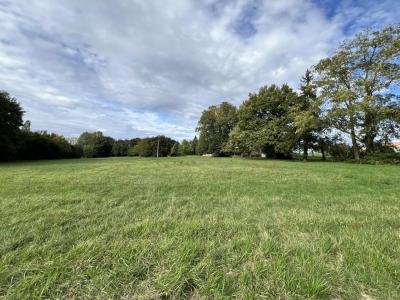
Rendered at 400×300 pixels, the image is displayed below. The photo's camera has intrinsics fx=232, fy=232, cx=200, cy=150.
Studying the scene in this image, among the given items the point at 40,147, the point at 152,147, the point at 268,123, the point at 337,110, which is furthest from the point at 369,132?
the point at 152,147

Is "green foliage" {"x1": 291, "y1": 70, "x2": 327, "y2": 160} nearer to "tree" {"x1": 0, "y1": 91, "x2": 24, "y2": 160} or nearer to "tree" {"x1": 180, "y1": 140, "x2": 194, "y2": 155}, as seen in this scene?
"tree" {"x1": 0, "y1": 91, "x2": 24, "y2": 160}

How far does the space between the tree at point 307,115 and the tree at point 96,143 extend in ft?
175

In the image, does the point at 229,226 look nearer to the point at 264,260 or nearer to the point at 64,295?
the point at 264,260

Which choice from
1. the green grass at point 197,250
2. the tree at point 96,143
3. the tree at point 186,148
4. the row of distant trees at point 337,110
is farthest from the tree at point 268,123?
the tree at point 96,143

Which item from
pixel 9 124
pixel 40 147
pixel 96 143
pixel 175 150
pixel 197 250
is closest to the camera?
pixel 197 250

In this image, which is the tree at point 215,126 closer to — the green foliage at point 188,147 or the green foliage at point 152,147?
the green foliage at point 188,147

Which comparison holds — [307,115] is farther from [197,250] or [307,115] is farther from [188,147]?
[188,147]

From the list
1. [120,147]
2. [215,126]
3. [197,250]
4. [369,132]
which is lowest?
[197,250]

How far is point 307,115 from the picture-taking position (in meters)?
21.1

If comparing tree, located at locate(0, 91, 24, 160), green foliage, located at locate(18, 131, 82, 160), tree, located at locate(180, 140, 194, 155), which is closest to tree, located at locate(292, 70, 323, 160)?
tree, located at locate(0, 91, 24, 160)

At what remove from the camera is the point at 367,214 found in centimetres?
402

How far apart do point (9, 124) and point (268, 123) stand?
3092cm

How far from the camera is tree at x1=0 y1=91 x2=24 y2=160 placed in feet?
86.9

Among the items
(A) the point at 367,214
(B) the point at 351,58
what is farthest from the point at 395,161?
(A) the point at 367,214
